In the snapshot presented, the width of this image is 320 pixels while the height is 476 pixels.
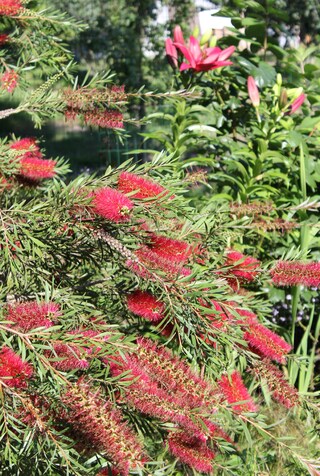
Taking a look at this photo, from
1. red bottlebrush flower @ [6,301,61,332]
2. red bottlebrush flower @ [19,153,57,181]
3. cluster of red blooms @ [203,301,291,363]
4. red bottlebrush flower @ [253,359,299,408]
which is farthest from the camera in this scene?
red bottlebrush flower @ [19,153,57,181]

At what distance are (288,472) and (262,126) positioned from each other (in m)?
1.41

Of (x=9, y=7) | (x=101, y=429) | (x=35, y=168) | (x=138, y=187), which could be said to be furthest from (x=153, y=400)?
(x=9, y=7)

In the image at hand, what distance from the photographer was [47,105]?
1.71 meters

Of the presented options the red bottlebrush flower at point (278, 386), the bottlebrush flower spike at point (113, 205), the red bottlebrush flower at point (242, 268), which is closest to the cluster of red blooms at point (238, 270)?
the red bottlebrush flower at point (242, 268)

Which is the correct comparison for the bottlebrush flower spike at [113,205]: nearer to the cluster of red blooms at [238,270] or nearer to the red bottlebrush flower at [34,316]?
the red bottlebrush flower at [34,316]

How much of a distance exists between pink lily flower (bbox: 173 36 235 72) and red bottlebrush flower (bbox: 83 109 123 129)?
3.52ft

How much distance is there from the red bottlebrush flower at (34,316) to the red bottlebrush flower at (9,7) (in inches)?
38.9

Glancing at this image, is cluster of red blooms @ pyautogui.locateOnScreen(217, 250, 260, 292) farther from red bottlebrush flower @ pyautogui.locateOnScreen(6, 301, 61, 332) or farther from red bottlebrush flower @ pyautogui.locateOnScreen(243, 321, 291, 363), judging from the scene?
red bottlebrush flower @ pyautogui.locateOnScreen(6, 301, 61, 332)

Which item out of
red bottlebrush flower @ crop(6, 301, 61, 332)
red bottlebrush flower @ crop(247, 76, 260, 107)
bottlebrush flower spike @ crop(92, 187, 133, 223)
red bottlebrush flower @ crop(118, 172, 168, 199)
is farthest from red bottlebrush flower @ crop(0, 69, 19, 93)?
red bottlebrush flower @ crop(247, 76, 260, 107)

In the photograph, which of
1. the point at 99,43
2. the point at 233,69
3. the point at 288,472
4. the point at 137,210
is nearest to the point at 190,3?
the point at 99,43

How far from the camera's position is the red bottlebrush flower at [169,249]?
4.42 feet

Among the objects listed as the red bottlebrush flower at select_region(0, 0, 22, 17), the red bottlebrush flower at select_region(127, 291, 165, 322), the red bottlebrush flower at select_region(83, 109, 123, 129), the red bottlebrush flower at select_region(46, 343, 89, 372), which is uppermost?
the red bottlebrush flower at select_region(0, 0, 22, 17)

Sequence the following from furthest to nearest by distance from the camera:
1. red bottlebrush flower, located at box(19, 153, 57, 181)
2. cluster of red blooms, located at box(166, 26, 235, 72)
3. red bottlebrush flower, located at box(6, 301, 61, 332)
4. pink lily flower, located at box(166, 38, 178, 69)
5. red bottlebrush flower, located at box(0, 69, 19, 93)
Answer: pink lily flower, located at box(166, 38, 178, 69), cluster of red blooms, located at box(166, 26, 235, 72), red bottlebrush flower, located at box(0, 69, 19, 93), red bottlebrush flower, located at box(19, 153, 57, 181), red bottlebrush flower, located at box(6, 301, 61, 332)

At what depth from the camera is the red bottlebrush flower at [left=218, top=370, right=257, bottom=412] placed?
1.33 meters
